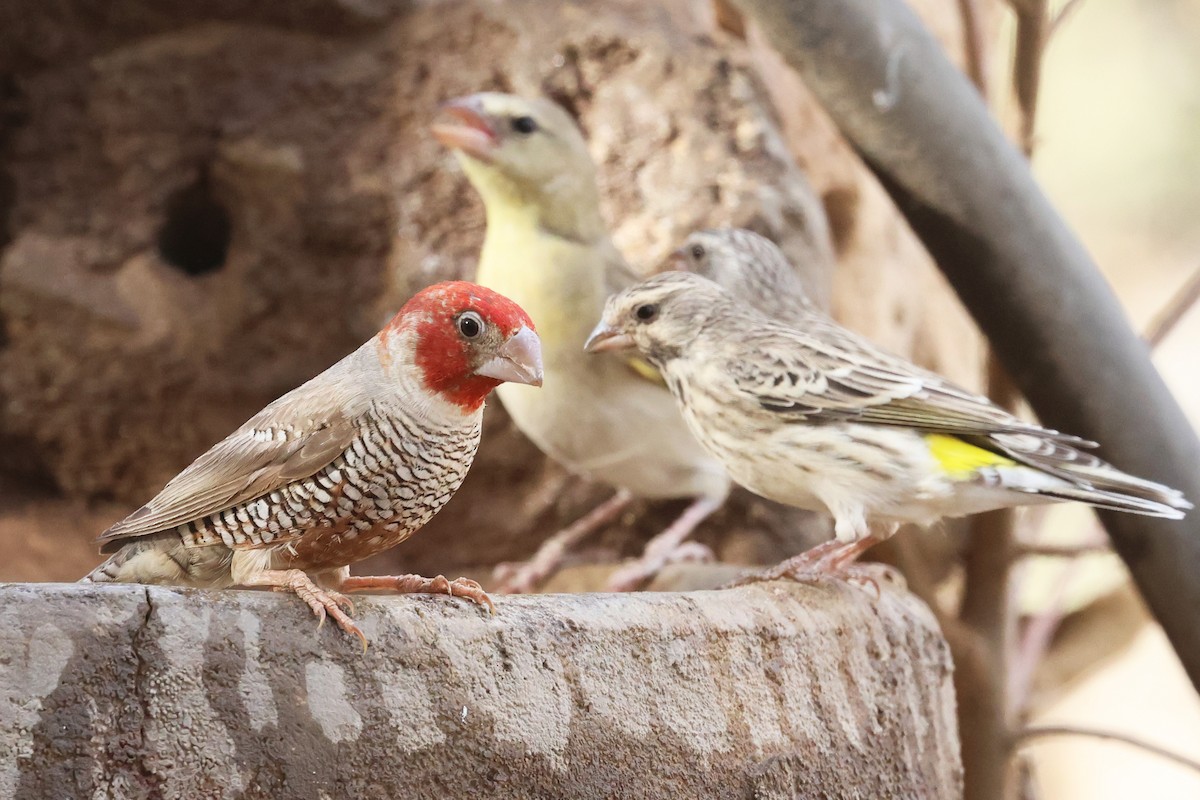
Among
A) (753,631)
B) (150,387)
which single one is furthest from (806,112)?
(753,631)

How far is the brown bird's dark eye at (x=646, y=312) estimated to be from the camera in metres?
3.59

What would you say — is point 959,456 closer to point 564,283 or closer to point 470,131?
point 564,283

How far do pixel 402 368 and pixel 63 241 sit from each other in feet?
→ 10.9

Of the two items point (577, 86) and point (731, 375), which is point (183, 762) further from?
point (577, 86)

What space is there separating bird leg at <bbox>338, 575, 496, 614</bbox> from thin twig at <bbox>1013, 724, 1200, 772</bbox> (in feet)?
8.25

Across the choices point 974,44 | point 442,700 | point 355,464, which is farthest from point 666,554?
point 974,44

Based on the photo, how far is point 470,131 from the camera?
4.24 m

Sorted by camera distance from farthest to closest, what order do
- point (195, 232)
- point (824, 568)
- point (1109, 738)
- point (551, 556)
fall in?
point (195, 232) < point (551, 556) < point (1109, 738) < point (824, 568)

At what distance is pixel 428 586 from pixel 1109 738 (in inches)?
105

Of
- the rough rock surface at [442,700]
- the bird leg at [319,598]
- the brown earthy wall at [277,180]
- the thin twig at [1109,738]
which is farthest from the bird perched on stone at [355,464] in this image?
the brown earthy wall at [277,180]

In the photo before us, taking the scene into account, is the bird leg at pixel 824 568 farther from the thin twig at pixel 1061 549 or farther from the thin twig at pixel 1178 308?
the thin twig at pixel 1178 308

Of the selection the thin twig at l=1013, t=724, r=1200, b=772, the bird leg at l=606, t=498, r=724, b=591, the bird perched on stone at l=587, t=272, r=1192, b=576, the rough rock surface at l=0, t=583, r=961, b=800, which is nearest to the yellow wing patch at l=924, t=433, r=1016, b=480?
the bird perched on stone at l=587, t=272, r=1192, b=576

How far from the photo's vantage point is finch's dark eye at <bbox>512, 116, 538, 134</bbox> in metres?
4.29

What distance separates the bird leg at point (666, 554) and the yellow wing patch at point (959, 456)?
52.9 inches
